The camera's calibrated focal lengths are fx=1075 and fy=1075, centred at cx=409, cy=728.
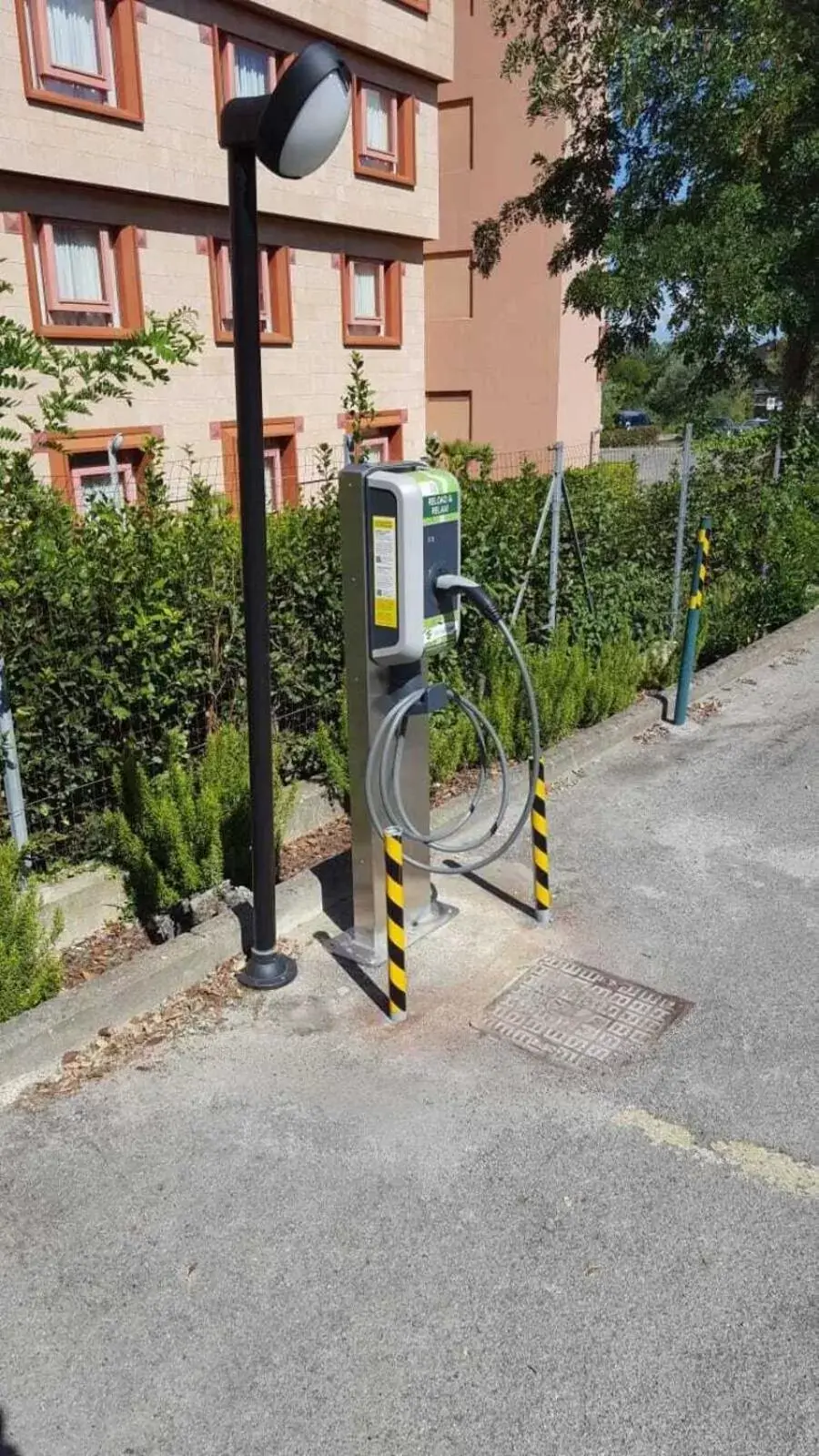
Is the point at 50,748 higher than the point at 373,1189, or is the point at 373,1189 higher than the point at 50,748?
the point at 50,748

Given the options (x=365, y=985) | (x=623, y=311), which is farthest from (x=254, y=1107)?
(x=623, y=311)

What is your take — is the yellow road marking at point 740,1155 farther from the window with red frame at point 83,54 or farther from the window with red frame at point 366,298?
the window with red frame at point 366,298

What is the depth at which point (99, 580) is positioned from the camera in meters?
4.73

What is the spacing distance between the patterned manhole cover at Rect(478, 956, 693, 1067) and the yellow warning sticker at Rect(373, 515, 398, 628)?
5.09 feet

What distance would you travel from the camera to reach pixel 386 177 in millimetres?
18859

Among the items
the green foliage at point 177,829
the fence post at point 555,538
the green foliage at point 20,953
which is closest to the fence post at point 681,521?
the fence post at point 555,538

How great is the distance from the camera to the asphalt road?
8.36ft

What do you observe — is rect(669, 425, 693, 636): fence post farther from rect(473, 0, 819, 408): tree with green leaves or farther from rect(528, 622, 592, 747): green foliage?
rect(473, 0, 819, 408): tree with green leaves

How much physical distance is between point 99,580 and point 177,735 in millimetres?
855

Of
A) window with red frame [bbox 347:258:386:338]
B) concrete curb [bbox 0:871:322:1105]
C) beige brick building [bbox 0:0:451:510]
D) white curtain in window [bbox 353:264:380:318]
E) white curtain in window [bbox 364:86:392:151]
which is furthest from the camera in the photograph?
white curtain in window [bbox 353:264:380:318]

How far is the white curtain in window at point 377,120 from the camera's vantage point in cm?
1844

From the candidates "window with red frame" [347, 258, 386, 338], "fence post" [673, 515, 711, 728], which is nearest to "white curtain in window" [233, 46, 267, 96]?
"window with red frame" [347, 258, 386, 338]

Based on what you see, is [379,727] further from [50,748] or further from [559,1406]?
[559,1406]

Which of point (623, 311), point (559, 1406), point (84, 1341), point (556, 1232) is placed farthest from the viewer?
point (623, 311)
